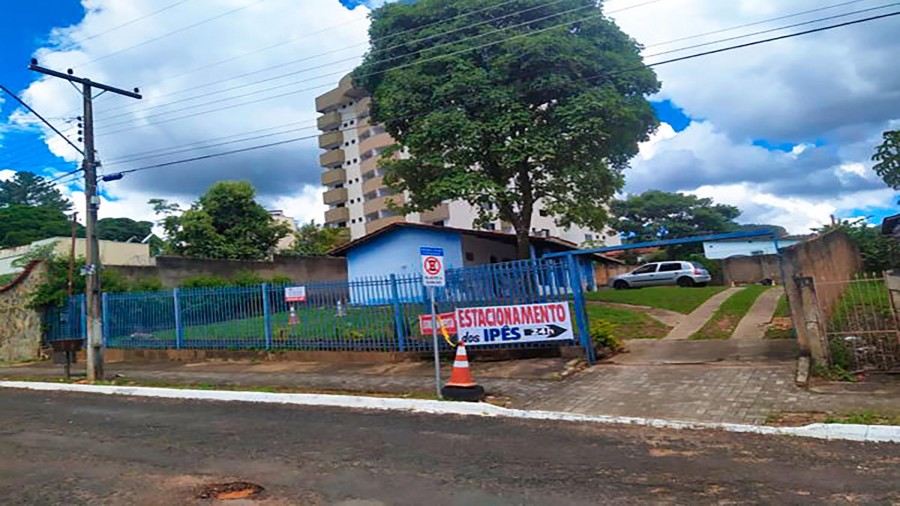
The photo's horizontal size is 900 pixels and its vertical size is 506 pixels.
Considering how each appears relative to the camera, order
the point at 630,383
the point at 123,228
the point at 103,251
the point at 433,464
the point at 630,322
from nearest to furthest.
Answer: the point at 433,464 < the point at 630,383 < the point at 630,322 < the point at 103,251 < the point at 123,228

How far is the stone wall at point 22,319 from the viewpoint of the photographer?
18.2 meters

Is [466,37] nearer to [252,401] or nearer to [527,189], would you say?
[527,189]

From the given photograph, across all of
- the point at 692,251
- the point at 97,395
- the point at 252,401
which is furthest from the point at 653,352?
the point at 692,251

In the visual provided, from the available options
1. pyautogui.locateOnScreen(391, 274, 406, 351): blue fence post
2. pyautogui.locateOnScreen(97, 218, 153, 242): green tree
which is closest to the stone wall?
pyautogui.locateOnScreen(391, 274, 406, 351): blue fence post

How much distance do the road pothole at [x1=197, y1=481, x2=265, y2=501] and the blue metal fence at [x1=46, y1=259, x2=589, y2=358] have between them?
22.0ft

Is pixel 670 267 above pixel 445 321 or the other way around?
above

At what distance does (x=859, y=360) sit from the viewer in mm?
8312

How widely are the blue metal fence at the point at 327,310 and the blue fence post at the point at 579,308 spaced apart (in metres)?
Result: 0.02

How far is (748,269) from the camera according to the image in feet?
105

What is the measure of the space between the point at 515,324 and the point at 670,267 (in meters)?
19.0

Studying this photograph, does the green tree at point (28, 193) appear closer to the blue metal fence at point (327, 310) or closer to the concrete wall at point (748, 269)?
the blue metal fence at point (327, 310)

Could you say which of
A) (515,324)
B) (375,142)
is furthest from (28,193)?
(515,324)

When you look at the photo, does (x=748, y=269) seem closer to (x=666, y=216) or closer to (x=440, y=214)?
(x=666, y=216)

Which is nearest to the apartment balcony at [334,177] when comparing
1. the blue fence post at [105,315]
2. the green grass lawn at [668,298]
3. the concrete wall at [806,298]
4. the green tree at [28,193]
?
the green tree at [28,193]
